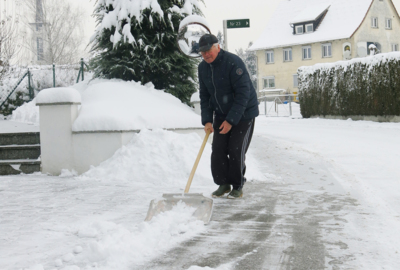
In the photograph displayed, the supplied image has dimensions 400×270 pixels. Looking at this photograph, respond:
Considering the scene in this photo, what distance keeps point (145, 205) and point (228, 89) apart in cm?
156

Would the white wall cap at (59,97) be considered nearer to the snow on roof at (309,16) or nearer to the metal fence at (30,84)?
the metal fence at (30,84)

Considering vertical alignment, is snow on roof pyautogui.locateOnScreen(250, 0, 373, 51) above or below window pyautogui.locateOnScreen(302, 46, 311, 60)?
above

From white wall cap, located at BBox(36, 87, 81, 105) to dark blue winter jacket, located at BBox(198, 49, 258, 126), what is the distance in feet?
8.16

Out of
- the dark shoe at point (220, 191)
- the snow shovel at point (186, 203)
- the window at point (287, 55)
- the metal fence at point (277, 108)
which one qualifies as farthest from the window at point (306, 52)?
the snow shovel at point (186, 203)

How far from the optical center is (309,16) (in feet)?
130

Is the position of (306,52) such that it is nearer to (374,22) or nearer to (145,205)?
(374,22)

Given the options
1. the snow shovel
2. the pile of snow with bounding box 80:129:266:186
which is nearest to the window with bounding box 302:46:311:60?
the pile of snow with bounding box 80:129:266:186

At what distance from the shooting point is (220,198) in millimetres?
4969

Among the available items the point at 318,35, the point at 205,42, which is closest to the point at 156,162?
the point at 205,42

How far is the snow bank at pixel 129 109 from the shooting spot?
21.5ft

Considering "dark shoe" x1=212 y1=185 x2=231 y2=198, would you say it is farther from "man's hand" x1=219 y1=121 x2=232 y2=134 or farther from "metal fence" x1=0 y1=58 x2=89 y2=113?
"metal fence" x1=0 y1=58 x2=89 y2=113

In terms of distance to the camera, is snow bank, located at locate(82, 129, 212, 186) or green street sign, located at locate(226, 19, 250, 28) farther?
green street sign, located at locate(226, 19, 250, 28)

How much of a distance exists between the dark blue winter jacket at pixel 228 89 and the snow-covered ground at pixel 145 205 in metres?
1.05

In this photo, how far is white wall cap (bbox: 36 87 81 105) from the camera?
21.6ft
